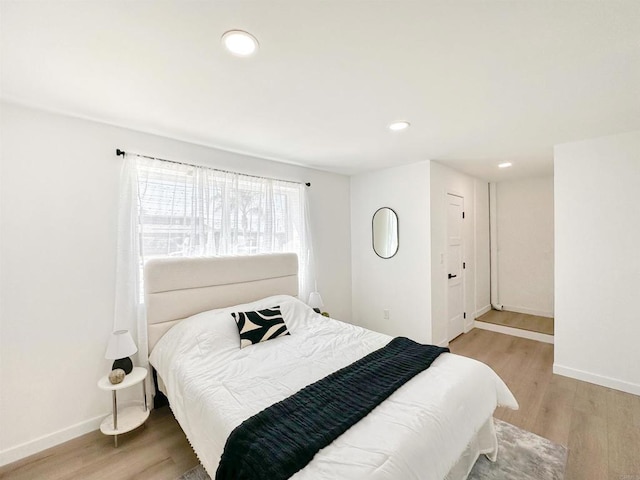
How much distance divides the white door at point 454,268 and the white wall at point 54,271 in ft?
12.1

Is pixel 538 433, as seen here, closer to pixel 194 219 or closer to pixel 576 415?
pixel 576 415

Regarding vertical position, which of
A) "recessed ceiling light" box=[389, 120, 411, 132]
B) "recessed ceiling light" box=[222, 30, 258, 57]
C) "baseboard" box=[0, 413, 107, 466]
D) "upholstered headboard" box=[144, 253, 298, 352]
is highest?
"recessed ceiling light" box=[389, 120, 411, 132]

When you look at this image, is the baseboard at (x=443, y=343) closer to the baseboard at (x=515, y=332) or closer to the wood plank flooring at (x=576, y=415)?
the wood plank flooring at (x=576, y=415)

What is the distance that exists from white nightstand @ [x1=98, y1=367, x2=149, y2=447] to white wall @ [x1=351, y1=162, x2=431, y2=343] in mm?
2837

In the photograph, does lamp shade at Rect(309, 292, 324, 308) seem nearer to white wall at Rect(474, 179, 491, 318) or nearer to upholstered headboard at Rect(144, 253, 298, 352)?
upholstered headboard at Rect(144, 253, 298, 352)

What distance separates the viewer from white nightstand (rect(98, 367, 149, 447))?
1.99 m

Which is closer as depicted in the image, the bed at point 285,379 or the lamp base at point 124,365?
the bed at point 285,379

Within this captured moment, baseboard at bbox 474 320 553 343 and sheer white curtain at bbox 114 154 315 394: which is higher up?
sheer white curtain at bbox 114 154 315 394

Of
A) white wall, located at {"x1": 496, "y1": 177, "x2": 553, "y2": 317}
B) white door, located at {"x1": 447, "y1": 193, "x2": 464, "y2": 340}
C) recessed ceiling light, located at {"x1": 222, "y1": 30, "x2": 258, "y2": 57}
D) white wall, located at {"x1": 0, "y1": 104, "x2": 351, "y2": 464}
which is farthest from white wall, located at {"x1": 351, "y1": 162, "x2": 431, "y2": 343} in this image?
white wall, located at {"x1": 0, "y1": 104, "x2": 351, "y2": 464}

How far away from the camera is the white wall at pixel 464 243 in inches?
136

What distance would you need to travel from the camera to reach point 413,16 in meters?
1.15

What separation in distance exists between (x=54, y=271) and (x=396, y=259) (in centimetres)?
345

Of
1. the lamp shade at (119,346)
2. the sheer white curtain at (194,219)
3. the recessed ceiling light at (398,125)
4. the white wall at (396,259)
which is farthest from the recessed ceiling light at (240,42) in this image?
the white wall at (396,259)

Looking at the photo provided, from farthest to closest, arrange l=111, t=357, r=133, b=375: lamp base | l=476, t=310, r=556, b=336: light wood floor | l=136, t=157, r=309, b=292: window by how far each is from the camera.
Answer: l=476, t=310, r=556, b=336: light wood floor, l=136, t=157, r=309, b=292: window, l=111, t=357, r=133, b=375: lamp base
